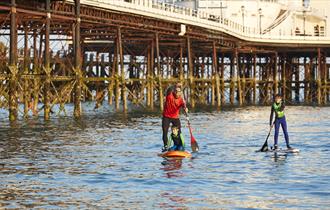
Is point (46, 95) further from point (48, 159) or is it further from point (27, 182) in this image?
point (27, 182)

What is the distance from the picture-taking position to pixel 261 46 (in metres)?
97.1

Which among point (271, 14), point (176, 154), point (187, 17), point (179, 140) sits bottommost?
point (176, 154)

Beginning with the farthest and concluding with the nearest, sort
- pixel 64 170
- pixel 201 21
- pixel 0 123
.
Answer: pixel 201 21 → pixel 0 123 → pixel 64 170

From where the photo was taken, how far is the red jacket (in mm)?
26781

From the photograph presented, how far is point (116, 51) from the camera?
210ft

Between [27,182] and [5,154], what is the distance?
22.4 feet

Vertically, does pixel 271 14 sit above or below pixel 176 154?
above

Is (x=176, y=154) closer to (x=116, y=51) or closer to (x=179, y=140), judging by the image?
(x=179, y=140)

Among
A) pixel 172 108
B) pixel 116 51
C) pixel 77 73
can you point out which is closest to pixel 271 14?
pixel 116 51

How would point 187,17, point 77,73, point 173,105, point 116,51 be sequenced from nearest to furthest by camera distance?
point 173,105
point 77,73
point 116,51
point 187,17

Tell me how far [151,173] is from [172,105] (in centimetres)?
489

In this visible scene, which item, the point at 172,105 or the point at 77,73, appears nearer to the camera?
the point at 172,105

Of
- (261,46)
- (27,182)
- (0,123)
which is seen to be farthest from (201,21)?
(27,182)

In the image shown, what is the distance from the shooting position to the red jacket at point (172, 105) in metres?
26.8
